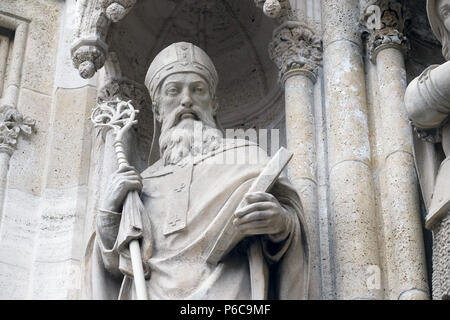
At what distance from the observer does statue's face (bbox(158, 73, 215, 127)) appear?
28.0 ft

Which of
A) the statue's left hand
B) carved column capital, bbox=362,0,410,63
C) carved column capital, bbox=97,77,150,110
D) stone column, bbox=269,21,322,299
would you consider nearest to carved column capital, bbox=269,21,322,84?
stone column, bbox=269,21,322,299

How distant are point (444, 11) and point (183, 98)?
61.1 inches

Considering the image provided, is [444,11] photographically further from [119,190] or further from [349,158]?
[119,190]

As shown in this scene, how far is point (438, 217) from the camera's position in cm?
768

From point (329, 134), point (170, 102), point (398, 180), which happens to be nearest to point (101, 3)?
point (170, 102)

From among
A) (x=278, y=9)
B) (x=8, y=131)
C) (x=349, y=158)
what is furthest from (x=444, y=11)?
(x=8, y=131)

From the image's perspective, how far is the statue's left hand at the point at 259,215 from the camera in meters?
7.53

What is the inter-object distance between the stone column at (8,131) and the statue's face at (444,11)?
9.58 feet

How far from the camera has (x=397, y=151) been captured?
844 centimetres

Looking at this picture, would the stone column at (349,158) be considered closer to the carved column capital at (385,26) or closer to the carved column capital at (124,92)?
the carved column capital at (385,26)

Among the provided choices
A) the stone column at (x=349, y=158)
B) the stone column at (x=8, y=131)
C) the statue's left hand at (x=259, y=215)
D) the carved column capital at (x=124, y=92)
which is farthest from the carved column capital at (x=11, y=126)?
the statue's left hand at (x=259, y=215)

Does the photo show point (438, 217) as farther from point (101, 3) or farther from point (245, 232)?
point (101, 3)

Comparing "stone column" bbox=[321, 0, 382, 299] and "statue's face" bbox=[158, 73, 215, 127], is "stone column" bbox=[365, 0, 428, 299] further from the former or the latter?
"statue's face" bbox=[158, 73, 215, 127]

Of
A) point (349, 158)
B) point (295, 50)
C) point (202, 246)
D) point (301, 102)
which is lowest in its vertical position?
point (202, 246)
